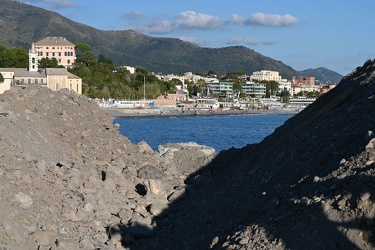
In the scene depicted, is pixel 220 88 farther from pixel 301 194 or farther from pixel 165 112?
pixel 301 194

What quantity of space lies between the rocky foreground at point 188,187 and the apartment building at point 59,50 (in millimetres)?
124895

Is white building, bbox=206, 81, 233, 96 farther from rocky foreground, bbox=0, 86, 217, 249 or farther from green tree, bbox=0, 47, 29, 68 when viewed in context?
rocky foreground, bbox=0, 86, 217, 249

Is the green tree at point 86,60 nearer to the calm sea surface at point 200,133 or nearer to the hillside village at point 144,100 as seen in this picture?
the hillside village at point 144,100

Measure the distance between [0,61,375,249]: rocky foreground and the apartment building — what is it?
12489 cm

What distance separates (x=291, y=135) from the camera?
55.2 ft

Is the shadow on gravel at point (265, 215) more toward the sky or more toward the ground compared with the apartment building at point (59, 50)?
more toward the ground

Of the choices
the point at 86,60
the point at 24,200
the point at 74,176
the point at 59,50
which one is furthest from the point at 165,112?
the point at 24,200

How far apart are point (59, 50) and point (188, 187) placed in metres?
133

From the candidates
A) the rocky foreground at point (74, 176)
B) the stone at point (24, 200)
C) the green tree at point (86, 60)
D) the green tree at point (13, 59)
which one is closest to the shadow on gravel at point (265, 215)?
the rocky foreground at point (74, 176)

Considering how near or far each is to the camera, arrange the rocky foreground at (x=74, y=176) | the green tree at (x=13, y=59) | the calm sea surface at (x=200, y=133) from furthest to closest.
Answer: the green tree at (x=13, y=59), the calm sea surface at (x=200, y=133), the rocky foreground at (x=74, y=176)

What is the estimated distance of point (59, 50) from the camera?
148 m

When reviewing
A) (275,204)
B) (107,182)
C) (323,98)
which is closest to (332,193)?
(275,204)

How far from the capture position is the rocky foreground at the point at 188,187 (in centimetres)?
1020

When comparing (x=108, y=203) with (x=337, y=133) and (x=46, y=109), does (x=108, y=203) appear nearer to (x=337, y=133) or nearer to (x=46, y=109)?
(x=337, y=133)
